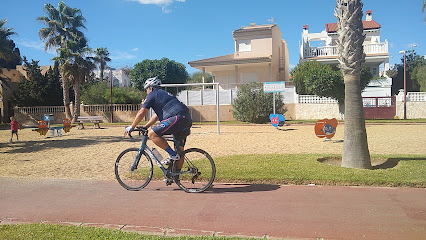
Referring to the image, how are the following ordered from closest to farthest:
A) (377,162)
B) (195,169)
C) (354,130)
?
(195,169) → (354,130) → (377,162)

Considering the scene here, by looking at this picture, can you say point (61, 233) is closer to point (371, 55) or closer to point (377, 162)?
point (377, 162)

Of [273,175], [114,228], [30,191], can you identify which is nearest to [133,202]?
[114,228]

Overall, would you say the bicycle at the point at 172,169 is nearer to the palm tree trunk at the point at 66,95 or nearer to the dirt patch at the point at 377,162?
the dirt patch at the point at 377,162

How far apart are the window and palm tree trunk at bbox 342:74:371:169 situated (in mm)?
27619

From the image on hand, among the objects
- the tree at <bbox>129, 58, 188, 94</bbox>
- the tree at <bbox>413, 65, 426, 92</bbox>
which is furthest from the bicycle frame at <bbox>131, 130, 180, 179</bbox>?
the tree at <bbox>129, 58, 188, 94</bbox>

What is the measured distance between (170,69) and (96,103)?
13898 millimetres

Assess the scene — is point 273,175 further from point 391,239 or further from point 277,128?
point 277,128

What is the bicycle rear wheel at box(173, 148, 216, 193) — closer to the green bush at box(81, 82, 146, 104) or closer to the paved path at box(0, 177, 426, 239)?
the paved path at box(0, 177, 426, 239)

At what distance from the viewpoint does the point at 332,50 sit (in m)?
34.6

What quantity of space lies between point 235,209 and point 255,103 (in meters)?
20.6

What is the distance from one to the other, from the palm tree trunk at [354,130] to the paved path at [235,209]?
5.11 feet

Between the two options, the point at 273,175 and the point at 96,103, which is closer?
the point at 273,175

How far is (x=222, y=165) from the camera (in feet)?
25.0

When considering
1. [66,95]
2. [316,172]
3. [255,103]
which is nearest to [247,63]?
[255,103]
